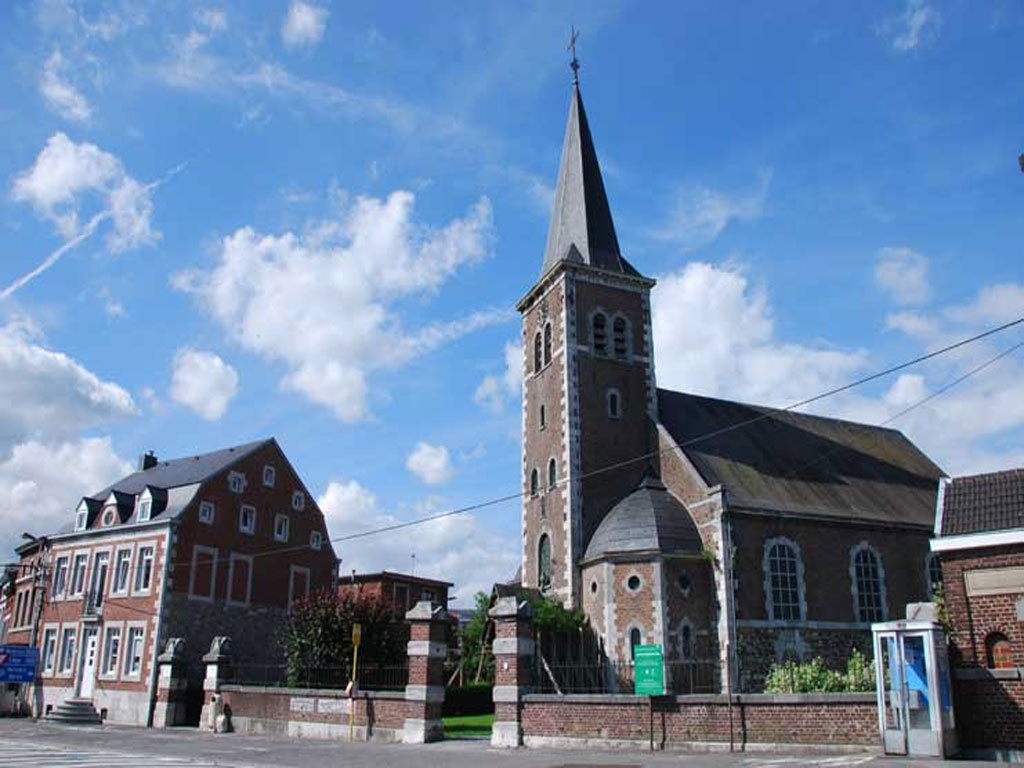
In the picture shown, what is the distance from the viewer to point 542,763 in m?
15.2

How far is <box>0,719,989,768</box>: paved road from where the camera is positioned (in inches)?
568

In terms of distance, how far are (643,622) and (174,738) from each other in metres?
13.8

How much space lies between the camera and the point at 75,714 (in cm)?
3125

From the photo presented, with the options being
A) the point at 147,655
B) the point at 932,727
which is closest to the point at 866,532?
the point at 932,727

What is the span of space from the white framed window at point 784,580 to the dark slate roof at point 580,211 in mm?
12714

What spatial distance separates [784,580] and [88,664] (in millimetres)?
26519

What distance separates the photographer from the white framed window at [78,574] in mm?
35688

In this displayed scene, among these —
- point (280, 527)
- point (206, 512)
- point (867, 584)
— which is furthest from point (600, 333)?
point (206, 512)

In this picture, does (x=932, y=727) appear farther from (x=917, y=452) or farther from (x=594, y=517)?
(x=917, y=452)

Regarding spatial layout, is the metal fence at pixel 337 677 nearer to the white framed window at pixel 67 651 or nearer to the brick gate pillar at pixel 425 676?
the brick gate pillar at pixel 425 676

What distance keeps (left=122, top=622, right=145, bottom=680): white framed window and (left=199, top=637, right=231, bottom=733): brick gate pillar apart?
6.53 metres

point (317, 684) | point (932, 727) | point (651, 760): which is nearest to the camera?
point (932, 727)

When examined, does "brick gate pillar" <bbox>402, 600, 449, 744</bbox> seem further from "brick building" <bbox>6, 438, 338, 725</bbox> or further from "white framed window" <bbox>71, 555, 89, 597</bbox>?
"white framed window" <bbox>71, 555, 89, 597</bbox>

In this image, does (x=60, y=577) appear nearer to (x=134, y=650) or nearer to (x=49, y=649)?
(x=49, y=649)
